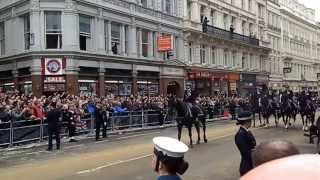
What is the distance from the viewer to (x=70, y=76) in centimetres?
3459

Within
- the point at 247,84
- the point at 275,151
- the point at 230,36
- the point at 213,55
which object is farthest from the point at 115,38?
the point at 275,151

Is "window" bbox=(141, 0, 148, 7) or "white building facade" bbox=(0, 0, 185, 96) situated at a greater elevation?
"window" bbox=(141, 0, 148, 7)

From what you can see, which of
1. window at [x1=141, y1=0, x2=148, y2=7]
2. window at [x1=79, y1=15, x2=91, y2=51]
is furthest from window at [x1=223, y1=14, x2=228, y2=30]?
window at [x1=79, y1=15, x2=91, y2=51]

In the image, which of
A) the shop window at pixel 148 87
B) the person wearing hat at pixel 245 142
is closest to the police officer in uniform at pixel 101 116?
the shop window at pixel 148 87

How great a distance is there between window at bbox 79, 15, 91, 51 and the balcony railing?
1950cm

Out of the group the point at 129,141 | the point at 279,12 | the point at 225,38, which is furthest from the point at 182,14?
the point at 279,12

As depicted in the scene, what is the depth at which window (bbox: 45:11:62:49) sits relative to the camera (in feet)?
115

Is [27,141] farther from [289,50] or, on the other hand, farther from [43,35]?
[289,50]

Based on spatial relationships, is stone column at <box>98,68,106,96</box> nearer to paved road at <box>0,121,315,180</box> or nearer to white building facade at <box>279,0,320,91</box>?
paved road at <box>0,121,315,180</box>

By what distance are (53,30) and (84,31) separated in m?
2.45

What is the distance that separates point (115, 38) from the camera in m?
40.2

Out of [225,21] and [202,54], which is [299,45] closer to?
[225,21]

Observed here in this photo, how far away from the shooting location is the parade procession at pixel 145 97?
520 inches

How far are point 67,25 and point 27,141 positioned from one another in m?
13.9
